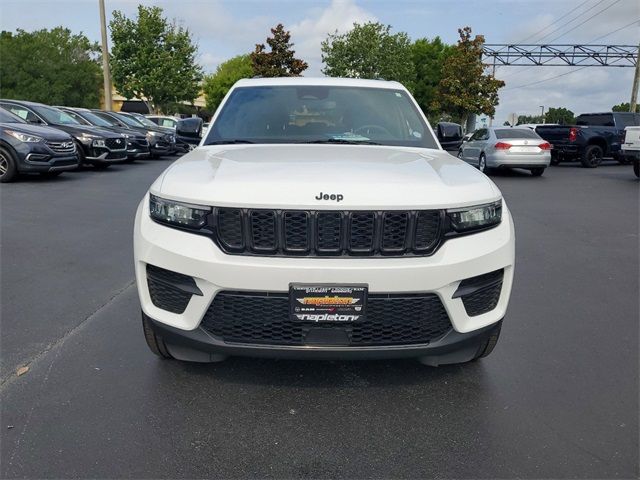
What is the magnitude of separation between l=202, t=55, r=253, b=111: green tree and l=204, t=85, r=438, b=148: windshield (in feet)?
216

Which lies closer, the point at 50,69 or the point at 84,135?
the point at 84,135

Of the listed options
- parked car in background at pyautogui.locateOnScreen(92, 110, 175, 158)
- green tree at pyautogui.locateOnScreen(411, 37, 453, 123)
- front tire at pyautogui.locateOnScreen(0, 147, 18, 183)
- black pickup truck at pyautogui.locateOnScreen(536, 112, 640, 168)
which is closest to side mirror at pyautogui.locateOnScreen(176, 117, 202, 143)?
front tire at pyautogui.locateOnScreen(0, 147, 18, 183)

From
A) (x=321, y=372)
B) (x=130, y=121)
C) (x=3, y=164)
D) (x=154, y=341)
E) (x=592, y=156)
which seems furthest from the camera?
(x=130, y=121)

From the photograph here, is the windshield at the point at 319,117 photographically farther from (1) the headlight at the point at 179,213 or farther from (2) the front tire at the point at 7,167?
(2) the front tire at the point at 7,167

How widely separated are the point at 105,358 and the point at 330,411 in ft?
4.93

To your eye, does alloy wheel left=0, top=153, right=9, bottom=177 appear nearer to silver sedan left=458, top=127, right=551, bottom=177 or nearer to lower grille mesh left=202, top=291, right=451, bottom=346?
lower grille mesh left=202, top=291, right=451, bottom=346

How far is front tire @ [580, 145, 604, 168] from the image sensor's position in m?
19.6

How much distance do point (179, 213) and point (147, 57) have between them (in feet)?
131

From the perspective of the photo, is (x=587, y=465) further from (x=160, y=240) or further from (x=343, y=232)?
(x=160, y=240)

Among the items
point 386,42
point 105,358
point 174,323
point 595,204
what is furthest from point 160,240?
point 386,42

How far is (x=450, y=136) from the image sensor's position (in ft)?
15.0

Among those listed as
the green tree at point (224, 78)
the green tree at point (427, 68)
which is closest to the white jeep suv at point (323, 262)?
the green tree at point (427, 68)

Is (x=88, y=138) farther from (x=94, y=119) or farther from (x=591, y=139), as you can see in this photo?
(x=591, y=139)

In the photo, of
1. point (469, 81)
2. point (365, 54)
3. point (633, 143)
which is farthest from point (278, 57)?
point (633, 143)
